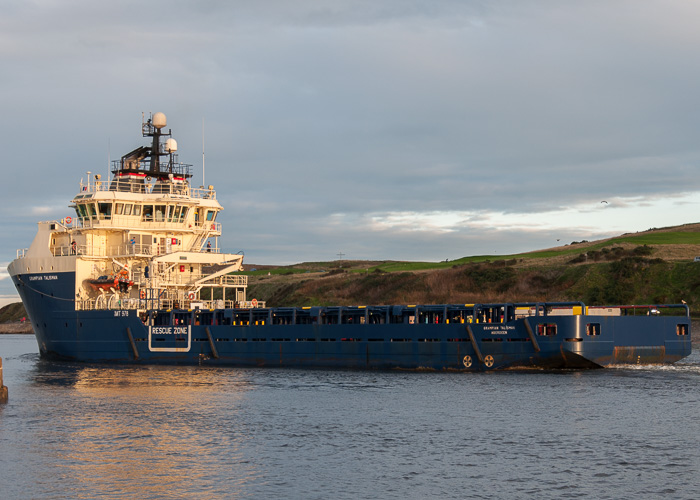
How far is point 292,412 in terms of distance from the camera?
31.6 meters

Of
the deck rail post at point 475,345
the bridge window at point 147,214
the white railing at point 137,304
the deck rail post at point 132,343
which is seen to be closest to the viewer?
the deck rail post at point 475,345

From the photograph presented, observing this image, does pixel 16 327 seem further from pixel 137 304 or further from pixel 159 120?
pixel 137 304

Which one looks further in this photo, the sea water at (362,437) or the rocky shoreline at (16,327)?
the rocky shoreline at (16,327)

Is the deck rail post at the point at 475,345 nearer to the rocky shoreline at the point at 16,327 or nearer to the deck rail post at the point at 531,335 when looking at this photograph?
the deck rail post at the point at 531,335

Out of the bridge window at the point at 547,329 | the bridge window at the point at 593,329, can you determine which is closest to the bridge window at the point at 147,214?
the bridge window at the point at 547,329

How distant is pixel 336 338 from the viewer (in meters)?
46.8

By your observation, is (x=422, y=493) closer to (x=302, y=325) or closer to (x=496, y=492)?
(x=496, y=492)

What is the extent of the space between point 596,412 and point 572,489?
35.3ft

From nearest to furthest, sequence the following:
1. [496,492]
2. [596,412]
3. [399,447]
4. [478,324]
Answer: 1. [496,492]
2. [399,447]
3. [596,412]
4. [478,324]

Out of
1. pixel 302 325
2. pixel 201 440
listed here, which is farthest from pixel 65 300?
pixel 201 440

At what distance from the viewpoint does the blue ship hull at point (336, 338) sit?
136 ft

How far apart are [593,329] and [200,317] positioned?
24.0 m

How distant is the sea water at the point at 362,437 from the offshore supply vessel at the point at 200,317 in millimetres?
1755

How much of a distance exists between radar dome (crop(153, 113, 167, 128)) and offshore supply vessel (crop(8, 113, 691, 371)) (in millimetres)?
210
